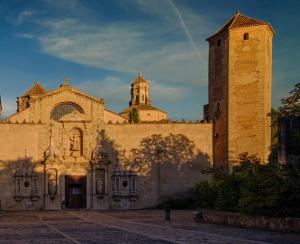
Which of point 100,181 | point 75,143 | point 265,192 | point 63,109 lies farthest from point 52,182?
point 265,192

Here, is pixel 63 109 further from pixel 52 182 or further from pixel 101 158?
pixel 52 182

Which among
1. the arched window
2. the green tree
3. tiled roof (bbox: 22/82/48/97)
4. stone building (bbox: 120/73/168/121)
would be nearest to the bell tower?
stone building (bbox: 120/73/168/121)

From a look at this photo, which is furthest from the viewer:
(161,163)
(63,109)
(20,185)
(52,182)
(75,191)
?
(63,109)

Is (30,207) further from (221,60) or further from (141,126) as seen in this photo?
(221,60)

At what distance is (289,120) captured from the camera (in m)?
19.1

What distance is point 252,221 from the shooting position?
1858 centimetres

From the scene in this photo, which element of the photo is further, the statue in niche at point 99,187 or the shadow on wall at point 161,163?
the shadow on wall at point 161,163

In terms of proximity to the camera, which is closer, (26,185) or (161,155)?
(26,185)

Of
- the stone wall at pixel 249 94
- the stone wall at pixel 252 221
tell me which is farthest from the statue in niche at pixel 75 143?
the stone wall at pixel 252 221

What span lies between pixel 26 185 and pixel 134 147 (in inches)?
317

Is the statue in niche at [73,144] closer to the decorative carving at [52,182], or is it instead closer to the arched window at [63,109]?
the decorative carving at [52,182]

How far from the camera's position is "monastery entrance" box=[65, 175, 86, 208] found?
36281 millimetres

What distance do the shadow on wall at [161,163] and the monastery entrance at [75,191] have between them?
9.88ft

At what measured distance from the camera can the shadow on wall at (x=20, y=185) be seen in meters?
34.9
